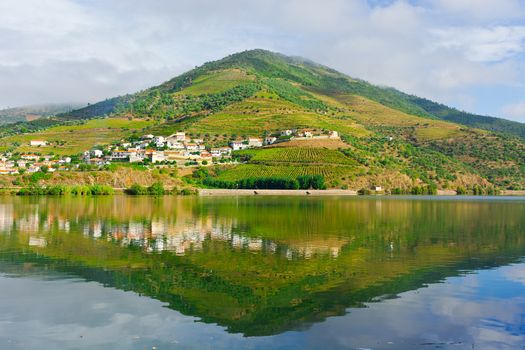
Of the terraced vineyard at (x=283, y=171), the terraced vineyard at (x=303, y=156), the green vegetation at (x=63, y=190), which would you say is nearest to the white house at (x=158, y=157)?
the terraced vineyard at (x=283, y=171)

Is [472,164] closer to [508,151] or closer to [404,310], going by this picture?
[508,151]

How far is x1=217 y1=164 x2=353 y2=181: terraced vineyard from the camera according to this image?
124625 mm

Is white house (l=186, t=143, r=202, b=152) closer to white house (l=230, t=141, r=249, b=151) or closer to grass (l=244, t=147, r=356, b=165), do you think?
white house (l=230, t=141, r=249, b=151)

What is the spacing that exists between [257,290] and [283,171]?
352ft

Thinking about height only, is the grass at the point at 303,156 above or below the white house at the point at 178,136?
below

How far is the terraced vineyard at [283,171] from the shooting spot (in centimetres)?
12462

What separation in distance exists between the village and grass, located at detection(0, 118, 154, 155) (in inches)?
128

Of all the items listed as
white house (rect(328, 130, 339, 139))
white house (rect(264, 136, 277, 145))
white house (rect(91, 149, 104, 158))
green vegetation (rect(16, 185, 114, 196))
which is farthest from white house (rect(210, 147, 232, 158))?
green vegetation (rect(16, 185, 114, 196))

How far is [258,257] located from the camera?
27.2m

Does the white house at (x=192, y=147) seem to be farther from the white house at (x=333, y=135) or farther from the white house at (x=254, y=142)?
the white house at (x=333, y=135)

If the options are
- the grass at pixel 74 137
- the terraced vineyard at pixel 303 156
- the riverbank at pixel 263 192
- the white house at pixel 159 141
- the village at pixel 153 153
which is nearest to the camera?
the riverbank at pixel 263 192

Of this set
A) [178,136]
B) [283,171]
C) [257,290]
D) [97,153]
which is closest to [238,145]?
[178,136]

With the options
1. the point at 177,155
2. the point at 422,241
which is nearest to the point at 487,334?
the point at 422,241

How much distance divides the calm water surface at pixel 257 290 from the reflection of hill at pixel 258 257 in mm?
86
